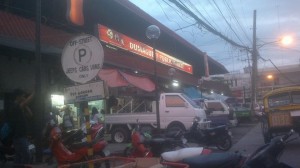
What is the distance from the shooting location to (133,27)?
2073cm

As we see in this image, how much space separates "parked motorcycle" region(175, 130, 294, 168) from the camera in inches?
174

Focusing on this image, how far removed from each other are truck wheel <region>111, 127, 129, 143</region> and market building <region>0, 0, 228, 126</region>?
5.34ft

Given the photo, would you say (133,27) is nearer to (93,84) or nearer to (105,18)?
(105,18)

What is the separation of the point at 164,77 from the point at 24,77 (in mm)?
10184


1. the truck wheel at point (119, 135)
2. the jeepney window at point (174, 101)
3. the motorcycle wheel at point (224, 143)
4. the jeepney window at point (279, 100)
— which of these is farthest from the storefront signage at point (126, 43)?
the jeepney window at point (279, 100)

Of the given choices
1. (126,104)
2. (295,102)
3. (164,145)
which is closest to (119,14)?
(126,104)

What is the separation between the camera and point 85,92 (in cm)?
587

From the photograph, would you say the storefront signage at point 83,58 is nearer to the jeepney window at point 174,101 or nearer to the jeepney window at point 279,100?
the jeepney window at point 279,100

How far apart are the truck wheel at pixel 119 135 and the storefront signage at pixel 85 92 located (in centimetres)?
1051

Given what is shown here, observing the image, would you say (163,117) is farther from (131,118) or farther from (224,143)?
(224,143)

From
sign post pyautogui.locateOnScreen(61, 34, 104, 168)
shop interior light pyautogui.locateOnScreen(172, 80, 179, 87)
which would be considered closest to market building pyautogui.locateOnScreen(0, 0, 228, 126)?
sign post pyautogui.locateOnScreen(61, 34, 104, 168)

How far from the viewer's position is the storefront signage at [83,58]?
570 cm

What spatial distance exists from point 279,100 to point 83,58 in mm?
10005

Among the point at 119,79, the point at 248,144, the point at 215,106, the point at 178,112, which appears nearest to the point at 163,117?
the point at 178,112
